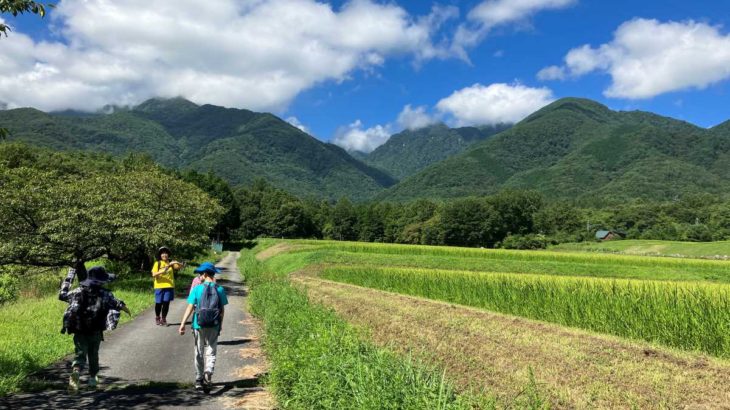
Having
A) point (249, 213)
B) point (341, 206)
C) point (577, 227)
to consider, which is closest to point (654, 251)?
point (577, 227)

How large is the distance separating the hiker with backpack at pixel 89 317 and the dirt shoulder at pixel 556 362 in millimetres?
5111

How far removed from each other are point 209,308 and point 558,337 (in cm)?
844

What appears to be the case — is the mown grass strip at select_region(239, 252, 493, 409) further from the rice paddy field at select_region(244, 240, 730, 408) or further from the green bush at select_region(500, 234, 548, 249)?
the green bush at select_region(500, 234, 548, 249)

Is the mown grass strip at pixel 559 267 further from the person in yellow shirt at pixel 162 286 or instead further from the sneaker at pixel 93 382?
the sneaker at pixel 93 382

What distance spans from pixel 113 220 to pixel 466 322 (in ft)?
58.2

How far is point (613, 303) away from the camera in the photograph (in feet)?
44.5

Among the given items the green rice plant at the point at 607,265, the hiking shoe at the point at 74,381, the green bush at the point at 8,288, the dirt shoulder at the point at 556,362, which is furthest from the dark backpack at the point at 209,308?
the green rice plant at the point at 607,265

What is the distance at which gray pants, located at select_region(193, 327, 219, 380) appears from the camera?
25.1 ft

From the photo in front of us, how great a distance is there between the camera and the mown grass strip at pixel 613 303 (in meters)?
11.3

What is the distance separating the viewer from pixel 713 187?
608 ft

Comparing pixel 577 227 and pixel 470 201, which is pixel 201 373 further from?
pixel 577 227

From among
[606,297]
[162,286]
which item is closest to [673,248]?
[606,297]

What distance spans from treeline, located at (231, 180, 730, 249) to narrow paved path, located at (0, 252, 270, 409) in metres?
91.6

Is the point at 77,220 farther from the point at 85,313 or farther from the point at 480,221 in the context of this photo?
the point at 480,221
